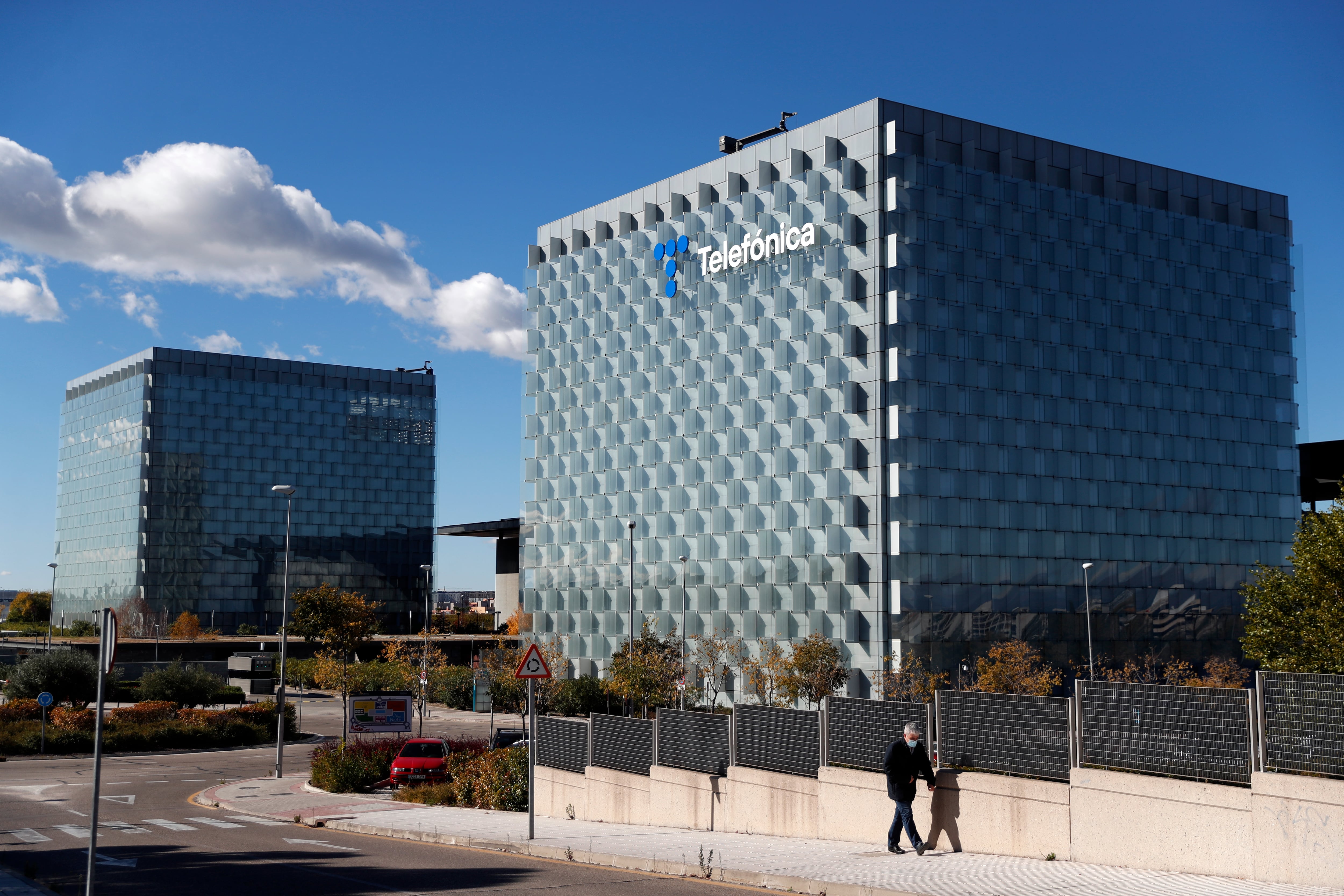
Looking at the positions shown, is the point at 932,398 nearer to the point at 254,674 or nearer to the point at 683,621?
the point at 683,621

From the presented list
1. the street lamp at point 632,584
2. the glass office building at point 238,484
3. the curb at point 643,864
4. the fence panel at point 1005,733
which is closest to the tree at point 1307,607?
the fence panel at point 1005,733

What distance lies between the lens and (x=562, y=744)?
1139 inches

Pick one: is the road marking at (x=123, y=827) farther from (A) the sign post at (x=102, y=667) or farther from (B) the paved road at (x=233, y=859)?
(A) the sign post at (x=102, y=667)

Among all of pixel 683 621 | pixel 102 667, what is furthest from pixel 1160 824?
pixel 683 621

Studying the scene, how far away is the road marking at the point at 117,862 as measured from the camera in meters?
20.6

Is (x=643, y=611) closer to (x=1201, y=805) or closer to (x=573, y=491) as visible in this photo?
(x=573, y=491)

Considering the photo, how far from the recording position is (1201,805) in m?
14.0

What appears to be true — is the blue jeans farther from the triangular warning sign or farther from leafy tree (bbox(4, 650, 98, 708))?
leafy tree (bbox(4, 650, 98, 708))

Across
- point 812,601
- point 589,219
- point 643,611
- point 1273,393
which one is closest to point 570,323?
point 589,219

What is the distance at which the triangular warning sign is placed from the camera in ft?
66.8

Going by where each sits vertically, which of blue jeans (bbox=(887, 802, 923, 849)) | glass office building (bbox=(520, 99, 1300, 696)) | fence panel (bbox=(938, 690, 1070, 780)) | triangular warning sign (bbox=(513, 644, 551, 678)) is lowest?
blue jeans (bbox=(887, 802, 923, 849))

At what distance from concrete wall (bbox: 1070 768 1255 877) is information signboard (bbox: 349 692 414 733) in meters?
33.3

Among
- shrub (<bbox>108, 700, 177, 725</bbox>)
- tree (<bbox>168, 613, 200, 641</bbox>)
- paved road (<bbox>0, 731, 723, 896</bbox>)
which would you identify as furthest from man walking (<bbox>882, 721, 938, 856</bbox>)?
tree (<bbox>168, 613, 200, 641</bbox>)

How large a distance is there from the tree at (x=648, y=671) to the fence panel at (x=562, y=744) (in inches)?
1153
